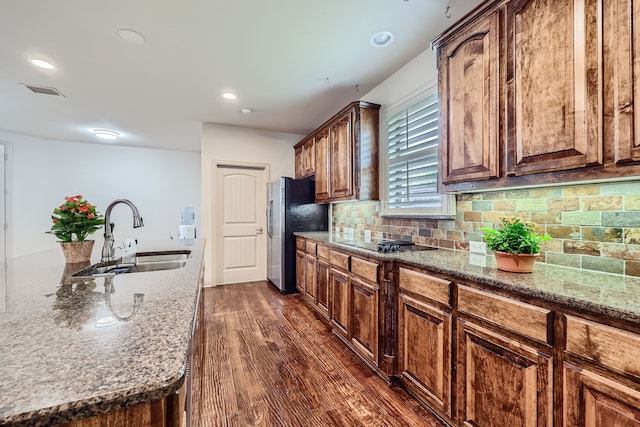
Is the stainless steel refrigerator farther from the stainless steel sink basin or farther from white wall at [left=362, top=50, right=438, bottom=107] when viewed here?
the stainless steel sink basin

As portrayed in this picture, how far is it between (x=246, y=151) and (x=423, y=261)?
3.77 m

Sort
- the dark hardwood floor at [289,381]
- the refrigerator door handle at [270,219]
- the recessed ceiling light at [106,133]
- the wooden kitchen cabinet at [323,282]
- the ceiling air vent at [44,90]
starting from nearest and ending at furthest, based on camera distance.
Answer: the dark hardwood floor at [289,381], the wooden kitchen cabinet at [323,282], the ceiling air vent at [44,90], the refrigerator door handle at [270,219], the recessed ceiling light at [106,133]

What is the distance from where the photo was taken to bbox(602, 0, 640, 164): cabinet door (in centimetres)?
106

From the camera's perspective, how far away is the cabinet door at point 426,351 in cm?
153

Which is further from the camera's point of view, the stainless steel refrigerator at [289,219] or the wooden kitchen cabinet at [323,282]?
the stainless steel refrigerator at [289,219]

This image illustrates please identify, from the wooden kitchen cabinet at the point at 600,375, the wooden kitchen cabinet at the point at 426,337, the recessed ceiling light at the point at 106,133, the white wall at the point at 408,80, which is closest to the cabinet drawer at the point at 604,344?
the wooden kitchen cabinet at the point at 600,375

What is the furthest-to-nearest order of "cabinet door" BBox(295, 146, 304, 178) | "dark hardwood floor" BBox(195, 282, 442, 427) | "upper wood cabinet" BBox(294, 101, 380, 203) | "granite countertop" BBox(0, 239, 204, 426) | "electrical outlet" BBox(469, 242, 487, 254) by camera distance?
"cabinet door" BBox(295, 146, 304, 178) < "upper wood cabinet" BBox(294, 101, 380, 203) < "electrical outlet" BBox(469, 242, 487, 254) < "dark hardwood floor" BBox(195, 282, 442, 427) < "granite countertop" BBox(0, 239, 204, 426)

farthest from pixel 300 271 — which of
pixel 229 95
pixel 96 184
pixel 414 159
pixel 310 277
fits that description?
pixel 96 184

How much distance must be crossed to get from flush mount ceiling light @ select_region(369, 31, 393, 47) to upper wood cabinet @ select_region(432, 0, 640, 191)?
0.55 m

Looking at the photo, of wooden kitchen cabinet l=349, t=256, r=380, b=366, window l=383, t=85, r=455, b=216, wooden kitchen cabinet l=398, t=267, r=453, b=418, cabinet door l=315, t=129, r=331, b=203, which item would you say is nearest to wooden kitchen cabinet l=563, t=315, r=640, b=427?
wooden kitchen cabinet l=398, t=267, r=453, b=418

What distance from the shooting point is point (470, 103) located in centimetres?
167

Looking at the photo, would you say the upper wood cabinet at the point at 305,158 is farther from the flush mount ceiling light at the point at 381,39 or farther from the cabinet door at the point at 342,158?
the flush mount ceiling light at the point at 381,39

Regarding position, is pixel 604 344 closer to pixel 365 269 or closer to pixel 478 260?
pixel 478 260

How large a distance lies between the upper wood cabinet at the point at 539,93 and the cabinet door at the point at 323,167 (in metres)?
1.84
